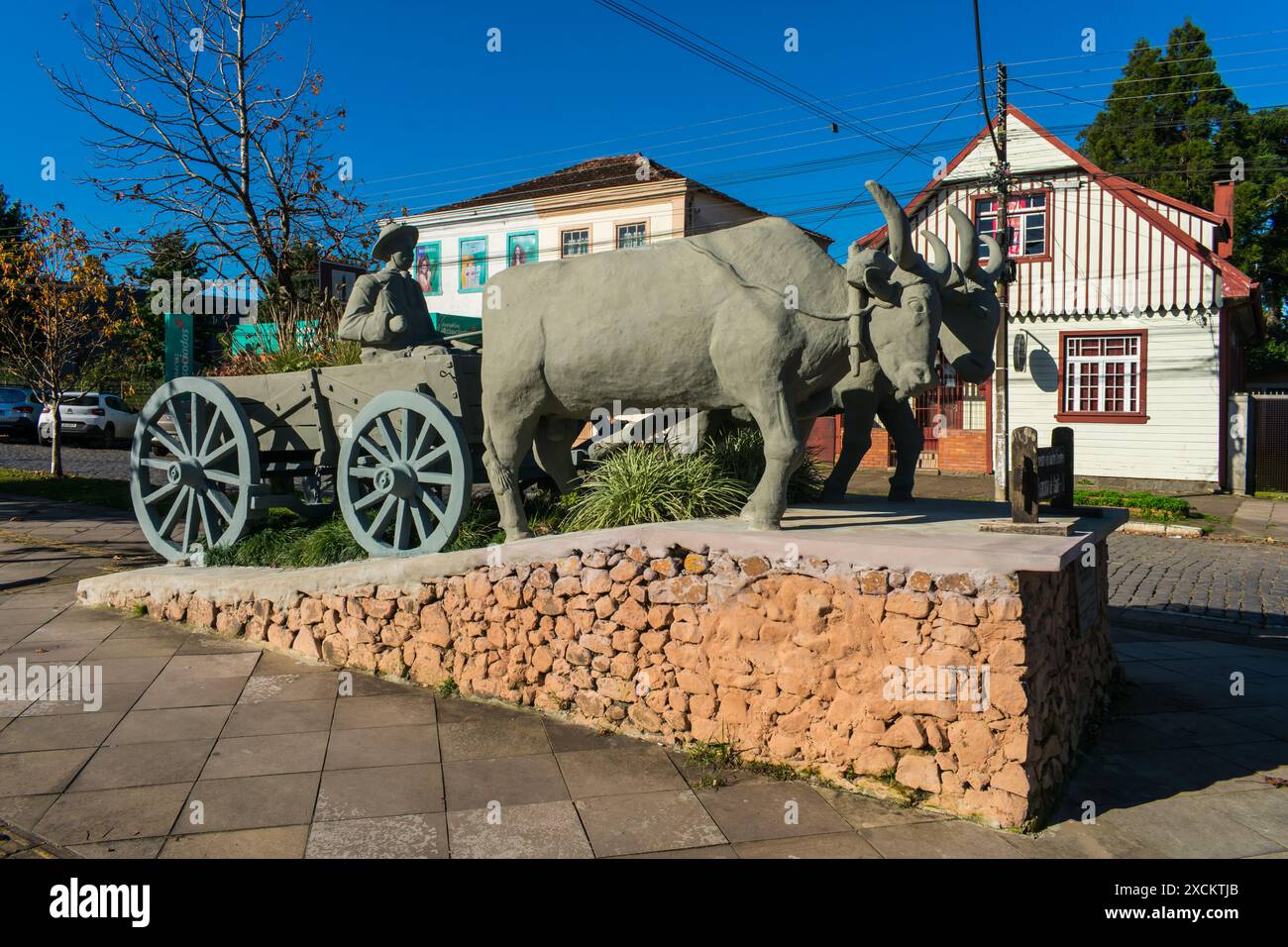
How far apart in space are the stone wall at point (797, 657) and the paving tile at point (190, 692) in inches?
36.6

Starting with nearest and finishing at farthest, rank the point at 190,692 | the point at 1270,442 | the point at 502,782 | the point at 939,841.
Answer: the point at 939,841
the point at 502,782
the point at 190,692
the point at 1270,442

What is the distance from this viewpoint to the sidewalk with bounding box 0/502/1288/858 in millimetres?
3842

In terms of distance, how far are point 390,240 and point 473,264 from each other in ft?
59.7

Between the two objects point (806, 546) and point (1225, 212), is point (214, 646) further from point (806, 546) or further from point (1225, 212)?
point (1225, 212)

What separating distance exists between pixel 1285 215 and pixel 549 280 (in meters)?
28.4

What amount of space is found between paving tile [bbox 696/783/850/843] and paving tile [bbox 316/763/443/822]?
124cm

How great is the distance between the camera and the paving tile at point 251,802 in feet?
13.1

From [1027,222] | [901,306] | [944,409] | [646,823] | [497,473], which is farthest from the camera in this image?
[944,409]

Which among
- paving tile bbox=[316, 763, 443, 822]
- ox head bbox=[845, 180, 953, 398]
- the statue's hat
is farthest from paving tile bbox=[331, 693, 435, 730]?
the statue's hat

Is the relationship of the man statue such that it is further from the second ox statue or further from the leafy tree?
the leafy tree

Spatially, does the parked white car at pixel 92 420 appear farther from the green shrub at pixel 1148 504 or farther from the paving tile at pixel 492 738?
the paving tile at pixel 492 738

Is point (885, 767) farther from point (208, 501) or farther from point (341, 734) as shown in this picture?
point (208, 501)

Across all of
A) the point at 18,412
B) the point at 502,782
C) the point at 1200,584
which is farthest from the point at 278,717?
the point at 18,412

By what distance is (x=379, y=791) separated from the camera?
4301 mm
